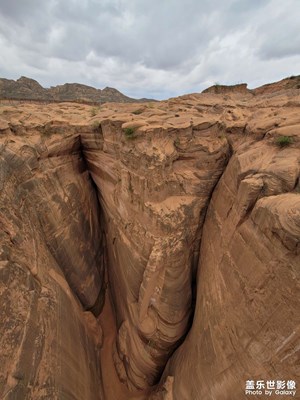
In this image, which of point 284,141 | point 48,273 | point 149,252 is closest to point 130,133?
point 149,252

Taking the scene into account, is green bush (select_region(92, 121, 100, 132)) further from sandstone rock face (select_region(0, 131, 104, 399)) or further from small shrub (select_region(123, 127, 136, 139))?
small shrub (select_region(123, 127, 136, 139))

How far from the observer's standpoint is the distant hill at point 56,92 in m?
30.4

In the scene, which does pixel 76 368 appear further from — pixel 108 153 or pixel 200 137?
pixel 200 137

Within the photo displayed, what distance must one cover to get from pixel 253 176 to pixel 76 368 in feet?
20.0

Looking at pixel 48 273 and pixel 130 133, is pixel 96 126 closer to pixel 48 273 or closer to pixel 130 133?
pixel 130 133

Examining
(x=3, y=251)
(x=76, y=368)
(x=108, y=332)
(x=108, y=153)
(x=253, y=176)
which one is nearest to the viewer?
(x=253, y=176)

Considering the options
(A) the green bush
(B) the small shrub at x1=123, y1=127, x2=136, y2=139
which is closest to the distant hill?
(A) the green bush

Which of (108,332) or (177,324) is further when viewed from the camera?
(108,332)

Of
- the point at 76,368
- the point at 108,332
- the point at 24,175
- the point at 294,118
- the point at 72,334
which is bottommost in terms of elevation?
the point at 108,332

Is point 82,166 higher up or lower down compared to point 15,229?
higher up

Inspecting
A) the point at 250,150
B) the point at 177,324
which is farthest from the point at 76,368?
the point at 250,150

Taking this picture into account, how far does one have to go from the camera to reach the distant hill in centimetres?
3039

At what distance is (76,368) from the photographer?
5.18 meters

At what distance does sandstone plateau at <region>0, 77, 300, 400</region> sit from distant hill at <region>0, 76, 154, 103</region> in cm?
→ 2710
